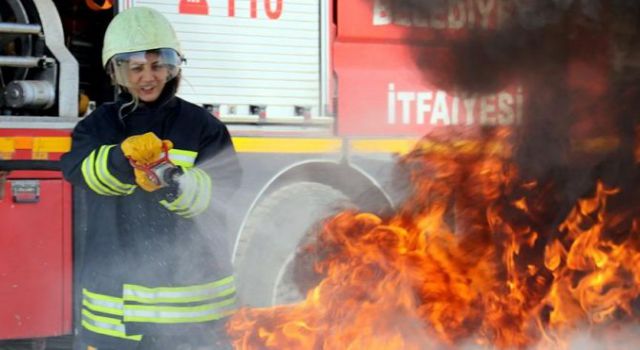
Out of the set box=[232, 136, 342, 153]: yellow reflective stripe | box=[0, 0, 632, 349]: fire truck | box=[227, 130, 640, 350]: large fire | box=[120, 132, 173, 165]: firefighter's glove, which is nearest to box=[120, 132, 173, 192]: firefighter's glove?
box=[120, 132, 173, 165]: firefighter's glove

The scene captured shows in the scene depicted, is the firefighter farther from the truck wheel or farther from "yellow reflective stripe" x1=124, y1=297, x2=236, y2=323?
the truck wheel

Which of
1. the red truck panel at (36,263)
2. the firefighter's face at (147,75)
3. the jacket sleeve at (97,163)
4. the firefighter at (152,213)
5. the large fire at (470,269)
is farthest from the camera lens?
the red truck panel at (36,263)

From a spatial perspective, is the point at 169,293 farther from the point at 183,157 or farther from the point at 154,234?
the point at 183,157

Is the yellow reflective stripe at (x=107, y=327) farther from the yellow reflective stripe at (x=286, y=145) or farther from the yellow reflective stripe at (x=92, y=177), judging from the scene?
the yellow reflective stripe at (x=286, y=145)

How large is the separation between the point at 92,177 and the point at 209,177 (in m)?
0.36

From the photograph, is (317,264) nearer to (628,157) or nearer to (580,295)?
(580,295)

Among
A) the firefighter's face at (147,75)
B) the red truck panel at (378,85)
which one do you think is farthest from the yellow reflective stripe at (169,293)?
the red truck panel at (378,85)

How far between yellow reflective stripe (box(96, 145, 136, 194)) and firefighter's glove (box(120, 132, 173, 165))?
120mm

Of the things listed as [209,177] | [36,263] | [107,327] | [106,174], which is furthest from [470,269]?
[36,263]

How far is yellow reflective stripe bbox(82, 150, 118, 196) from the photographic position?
3.06 m

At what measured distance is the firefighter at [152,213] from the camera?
310 centimetres

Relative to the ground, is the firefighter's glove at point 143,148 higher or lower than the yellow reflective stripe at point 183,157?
higher

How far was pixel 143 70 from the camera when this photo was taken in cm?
321

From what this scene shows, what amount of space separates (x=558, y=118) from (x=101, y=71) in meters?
2.53
